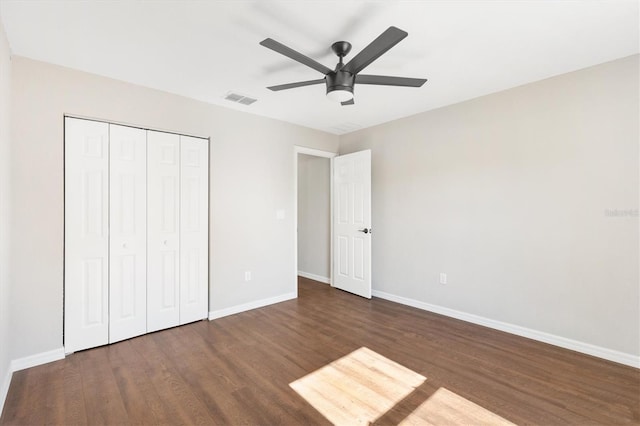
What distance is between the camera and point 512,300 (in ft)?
10.1

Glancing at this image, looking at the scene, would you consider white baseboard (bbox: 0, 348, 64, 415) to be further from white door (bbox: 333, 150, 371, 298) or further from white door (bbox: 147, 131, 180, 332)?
white door (bbox: 333, 150, 371, 298)

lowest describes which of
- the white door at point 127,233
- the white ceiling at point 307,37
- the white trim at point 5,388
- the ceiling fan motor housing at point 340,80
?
the white trim at point 5,388

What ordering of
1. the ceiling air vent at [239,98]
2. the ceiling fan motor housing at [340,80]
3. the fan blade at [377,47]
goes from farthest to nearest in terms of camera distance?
the ceiling air vent at [239,98] < the ceiling fan motor housing at [340,80] < the fan blade at [377,47]

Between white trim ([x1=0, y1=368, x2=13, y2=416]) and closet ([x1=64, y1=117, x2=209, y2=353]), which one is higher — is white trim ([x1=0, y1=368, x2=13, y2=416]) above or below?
below

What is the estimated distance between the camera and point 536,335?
291 centimetres

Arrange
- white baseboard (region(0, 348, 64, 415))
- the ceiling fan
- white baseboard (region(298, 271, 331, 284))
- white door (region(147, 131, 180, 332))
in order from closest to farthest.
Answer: the ceiling fan, white baseboard (region(0, 348, 64, 415)), white door (region(147, 131, 180, 332)), white baseboard (region(298, 271, 331, 284))

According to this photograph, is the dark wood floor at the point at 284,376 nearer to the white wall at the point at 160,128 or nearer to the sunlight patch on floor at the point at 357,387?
the sunlight patch on floor at the point at 357,387

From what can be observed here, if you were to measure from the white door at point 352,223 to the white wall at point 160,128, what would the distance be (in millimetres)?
655

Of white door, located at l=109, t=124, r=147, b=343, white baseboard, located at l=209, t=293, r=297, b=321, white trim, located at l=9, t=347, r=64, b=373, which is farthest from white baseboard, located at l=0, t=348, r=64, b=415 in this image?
white baseboard, located at l=209, t=293, r=297, b=321

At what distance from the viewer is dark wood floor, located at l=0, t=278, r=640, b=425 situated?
73.8 inches

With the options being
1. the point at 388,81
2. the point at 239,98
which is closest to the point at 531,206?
the point at 388,81

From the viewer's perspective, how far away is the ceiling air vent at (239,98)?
3.25m

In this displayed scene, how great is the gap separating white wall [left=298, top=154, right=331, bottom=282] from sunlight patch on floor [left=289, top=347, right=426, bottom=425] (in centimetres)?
271

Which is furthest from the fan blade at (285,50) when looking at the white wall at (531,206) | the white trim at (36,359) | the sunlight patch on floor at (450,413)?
the white trim at (36,359)
